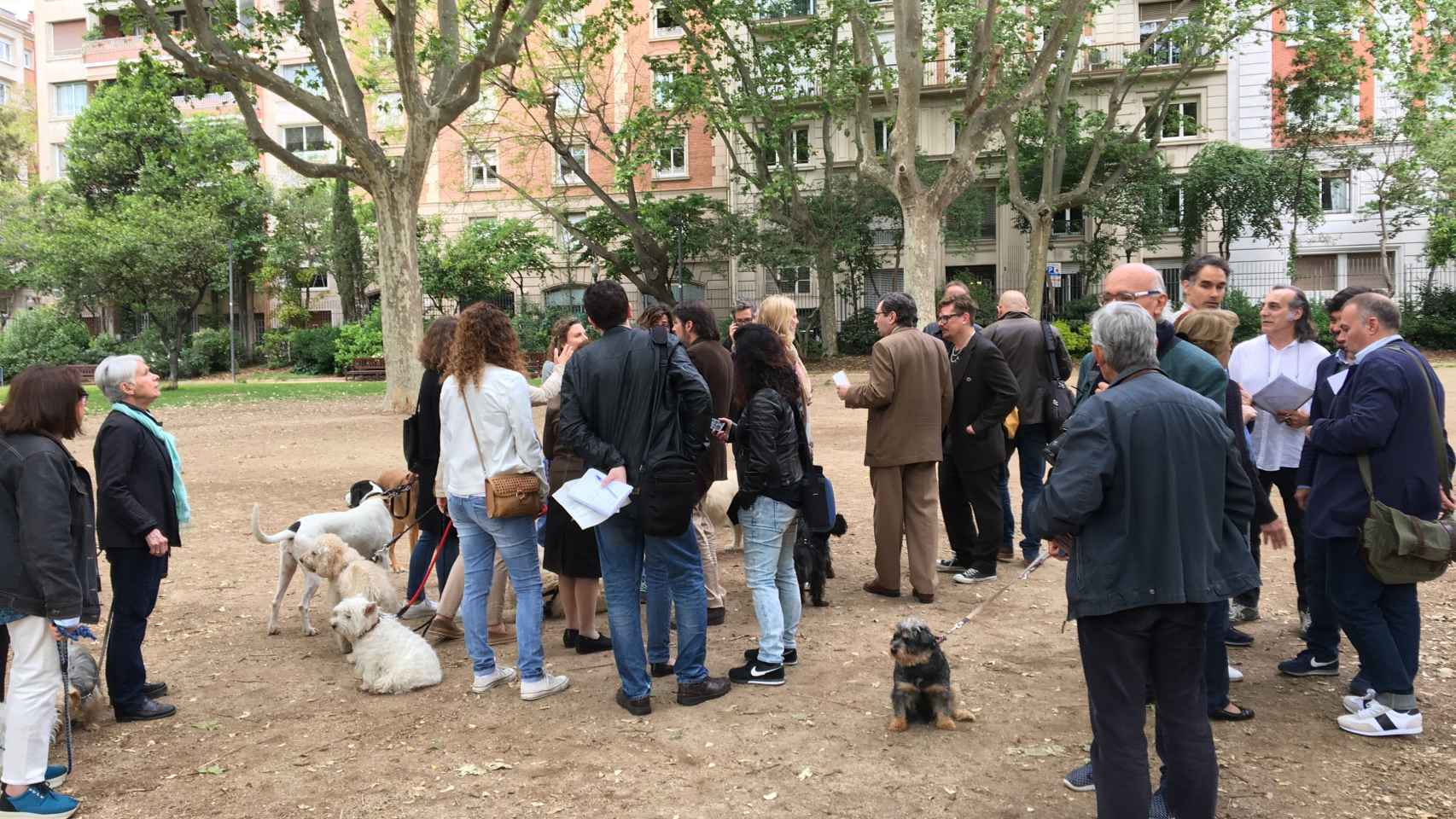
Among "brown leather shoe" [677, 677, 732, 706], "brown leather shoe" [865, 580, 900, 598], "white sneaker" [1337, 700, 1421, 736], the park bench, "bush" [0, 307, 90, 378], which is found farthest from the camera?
"bush" [0, 307, 90, 378]

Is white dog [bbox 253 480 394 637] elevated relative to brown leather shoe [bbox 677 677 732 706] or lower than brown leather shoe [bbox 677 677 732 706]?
elevated

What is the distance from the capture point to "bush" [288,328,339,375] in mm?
32562

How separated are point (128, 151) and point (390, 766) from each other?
3934 cm

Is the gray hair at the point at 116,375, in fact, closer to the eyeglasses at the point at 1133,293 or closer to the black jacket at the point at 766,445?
the black jacket at the point at 766,445

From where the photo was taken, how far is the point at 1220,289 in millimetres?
4992

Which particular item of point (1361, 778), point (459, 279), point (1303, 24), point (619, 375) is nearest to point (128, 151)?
point (459, 279)

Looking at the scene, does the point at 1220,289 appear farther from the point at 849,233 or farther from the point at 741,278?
the point at 741,278

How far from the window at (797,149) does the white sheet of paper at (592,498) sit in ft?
69.3

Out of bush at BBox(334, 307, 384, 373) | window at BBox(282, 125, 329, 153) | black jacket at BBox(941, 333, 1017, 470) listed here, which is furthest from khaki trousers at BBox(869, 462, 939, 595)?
window at BBox(282, 125, 329, 153)

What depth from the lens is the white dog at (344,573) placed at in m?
5.72

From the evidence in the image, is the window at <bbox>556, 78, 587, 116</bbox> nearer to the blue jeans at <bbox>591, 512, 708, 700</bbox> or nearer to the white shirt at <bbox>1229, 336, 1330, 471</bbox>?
the white shirt at <bbox>1229, 336, 1330, 471</bbox>

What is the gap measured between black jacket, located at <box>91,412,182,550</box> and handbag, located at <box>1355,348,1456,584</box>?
5.21 meters

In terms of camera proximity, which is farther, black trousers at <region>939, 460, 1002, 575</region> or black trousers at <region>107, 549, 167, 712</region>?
black trousers at <region>939, 460, 1002, 575</region>

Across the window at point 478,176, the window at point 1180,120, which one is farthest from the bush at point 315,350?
the window at point 1180,120
